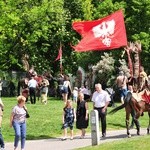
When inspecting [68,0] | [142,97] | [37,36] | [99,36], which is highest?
[68,0]

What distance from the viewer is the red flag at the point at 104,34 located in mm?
20031

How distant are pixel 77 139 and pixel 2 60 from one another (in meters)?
33.7

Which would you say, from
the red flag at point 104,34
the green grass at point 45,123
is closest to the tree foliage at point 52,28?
the green grass at point 45,123

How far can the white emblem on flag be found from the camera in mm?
20069

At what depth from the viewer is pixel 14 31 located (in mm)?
50875

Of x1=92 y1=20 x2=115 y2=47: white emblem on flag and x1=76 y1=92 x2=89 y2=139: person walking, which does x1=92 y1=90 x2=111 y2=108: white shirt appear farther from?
x1=92 y1=20 x2=115 y2=47: white emblem on flag

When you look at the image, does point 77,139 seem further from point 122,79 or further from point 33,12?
point 33,12

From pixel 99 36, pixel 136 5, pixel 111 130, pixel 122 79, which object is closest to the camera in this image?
pixel 99 36

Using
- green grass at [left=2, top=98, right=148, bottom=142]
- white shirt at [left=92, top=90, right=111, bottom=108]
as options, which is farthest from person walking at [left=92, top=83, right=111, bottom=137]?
green grass at [left=2, top=98, right=148, bottom=142]

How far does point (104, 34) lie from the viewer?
20.1 meters

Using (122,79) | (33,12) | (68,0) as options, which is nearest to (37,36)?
(33,12)

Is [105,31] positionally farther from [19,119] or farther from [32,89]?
[32,89]

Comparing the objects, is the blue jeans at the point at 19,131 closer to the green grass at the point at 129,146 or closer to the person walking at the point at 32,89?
the green grass at the point at 129,146

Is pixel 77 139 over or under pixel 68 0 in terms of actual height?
under
